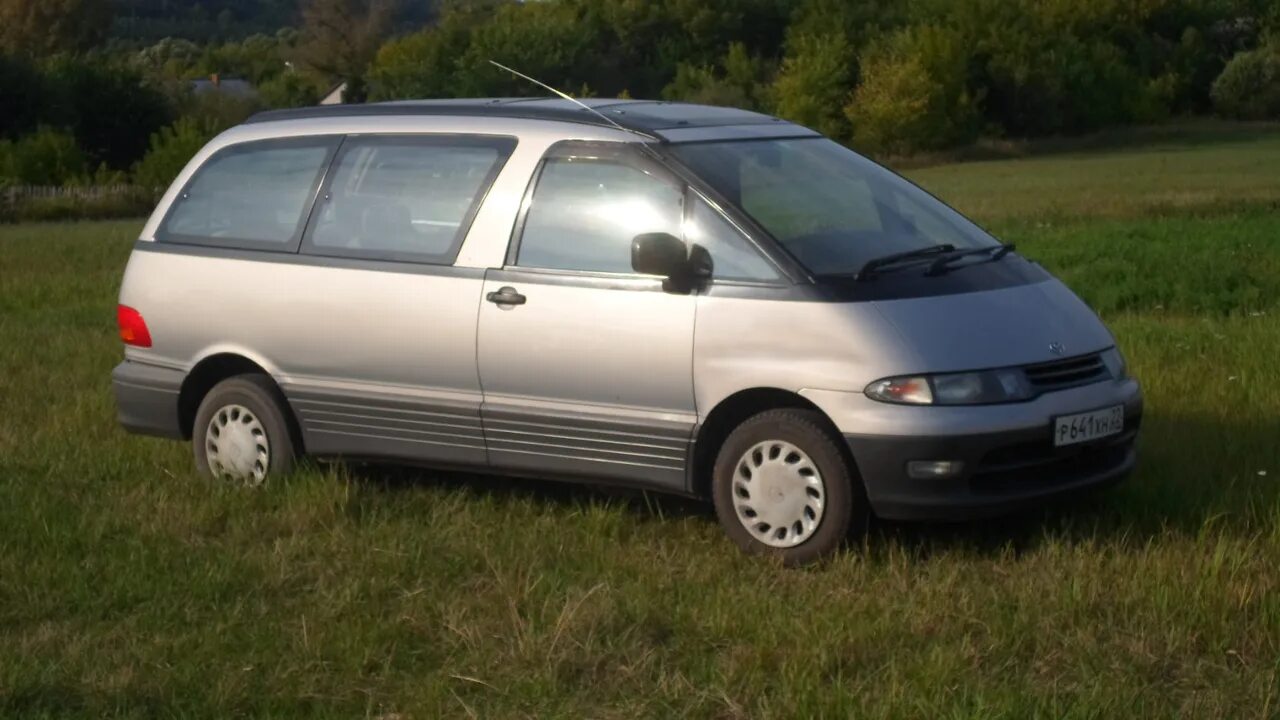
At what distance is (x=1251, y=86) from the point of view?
9625 centimetres

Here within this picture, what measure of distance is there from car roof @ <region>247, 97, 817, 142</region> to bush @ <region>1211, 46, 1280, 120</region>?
9235 centimetres

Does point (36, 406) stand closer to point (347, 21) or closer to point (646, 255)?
point (646, 255)

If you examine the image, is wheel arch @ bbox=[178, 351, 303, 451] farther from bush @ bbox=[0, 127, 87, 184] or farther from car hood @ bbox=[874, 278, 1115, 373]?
→ bush @ bbox=[0, 127, 87, 184]

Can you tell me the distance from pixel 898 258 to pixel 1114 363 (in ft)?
3.18

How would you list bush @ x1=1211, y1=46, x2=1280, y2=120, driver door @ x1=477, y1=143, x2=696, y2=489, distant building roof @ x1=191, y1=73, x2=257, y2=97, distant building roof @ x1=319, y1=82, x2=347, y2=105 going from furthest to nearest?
1. bush @ x1=1211, y1=46, x2=1280, y2=120
2. distant building roof @ x1=191, y1=73, x2=257, y2=97
3. distant building roof @ x1=319, y1=82, x2=347, y2=105
4. driver door @ x1=477, y1=143, x2=696, y2=489

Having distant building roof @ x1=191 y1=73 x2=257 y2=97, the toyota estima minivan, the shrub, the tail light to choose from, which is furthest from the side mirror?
the shrub

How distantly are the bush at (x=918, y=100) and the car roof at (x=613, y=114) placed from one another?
89148 millimetres

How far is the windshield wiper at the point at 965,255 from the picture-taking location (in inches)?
275

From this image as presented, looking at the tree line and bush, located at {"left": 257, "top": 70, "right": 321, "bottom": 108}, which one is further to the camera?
the tree line

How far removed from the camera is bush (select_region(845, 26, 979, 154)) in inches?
3809

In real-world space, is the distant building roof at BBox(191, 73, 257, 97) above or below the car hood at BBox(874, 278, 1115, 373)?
below

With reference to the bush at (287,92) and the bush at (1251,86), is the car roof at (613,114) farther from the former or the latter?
the bush at (1251,86)

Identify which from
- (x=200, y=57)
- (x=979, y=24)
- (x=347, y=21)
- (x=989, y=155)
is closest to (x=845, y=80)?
(x=979, y=24)

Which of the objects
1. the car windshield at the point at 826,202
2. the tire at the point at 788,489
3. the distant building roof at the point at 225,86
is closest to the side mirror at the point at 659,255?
the car windshield at the point at 826,202
